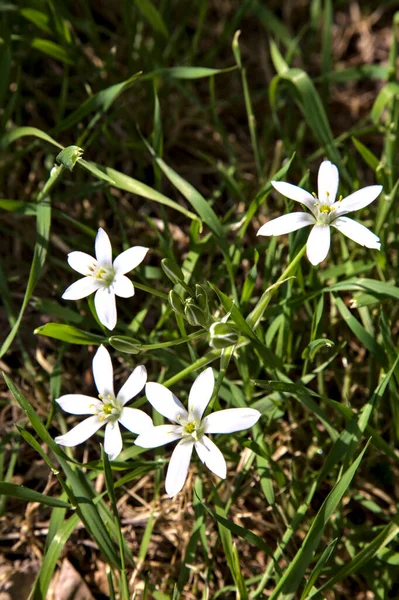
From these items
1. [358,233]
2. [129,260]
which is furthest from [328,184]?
[129,260]

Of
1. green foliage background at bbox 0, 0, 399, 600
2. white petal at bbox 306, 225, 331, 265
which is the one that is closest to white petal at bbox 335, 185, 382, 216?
white petal at bbox 306, 225, 331, 265

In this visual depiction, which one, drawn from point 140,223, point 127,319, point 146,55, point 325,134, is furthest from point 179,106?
point 127,319

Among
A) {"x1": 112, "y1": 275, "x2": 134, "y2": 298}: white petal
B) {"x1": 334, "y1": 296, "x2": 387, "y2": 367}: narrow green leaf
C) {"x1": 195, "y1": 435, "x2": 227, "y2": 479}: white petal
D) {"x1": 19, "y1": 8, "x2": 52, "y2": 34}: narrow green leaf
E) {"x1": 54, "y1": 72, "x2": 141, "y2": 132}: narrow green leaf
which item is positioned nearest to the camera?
{"x1": 195, "y1": 435, "x2": 227, "y2": 479}: white petal

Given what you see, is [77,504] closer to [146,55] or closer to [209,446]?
[209,446]

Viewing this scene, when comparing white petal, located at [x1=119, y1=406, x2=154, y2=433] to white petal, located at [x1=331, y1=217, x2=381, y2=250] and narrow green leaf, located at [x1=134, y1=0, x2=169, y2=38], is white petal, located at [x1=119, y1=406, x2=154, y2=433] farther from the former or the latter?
narrow green leaf, located at [x1=134, y1=0, x2=169, y2=38]

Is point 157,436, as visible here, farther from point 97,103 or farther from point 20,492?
point 97,103
